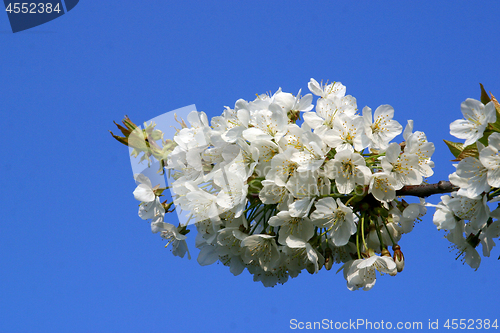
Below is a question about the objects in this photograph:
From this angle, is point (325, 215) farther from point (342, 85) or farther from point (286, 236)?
point (342, 85)

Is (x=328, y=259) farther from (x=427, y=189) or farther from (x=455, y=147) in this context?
(x=455, y=147)

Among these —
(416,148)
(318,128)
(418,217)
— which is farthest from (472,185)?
(318,128)

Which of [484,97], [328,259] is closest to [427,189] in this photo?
[484,97]

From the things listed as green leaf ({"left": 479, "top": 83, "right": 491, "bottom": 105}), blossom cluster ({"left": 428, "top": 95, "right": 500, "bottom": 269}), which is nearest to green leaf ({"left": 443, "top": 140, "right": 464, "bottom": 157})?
blossom cluster ({"left": 428, "top": 95, "right": 500, "bottom": 269})

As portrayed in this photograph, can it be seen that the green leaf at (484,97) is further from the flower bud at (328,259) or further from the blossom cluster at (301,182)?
the flower bud at (328,259)

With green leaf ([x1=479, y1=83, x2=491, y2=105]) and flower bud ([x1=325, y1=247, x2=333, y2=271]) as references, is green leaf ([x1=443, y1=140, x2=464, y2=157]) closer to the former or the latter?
green leaf ([x1=479, y1=83, x2=491, y2=105])

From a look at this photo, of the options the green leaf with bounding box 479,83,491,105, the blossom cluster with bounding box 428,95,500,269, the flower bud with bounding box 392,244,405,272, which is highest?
the green leaf with bounding box 479,83,491,105
